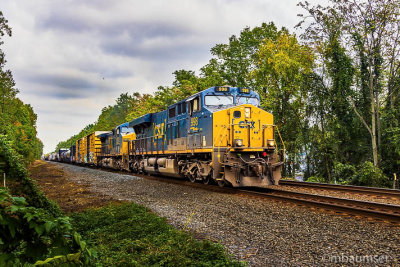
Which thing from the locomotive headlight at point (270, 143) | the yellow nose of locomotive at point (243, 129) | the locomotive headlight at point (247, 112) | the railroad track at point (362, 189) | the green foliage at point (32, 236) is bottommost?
the railroad track at point (362, 189)

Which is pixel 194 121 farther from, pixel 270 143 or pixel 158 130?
pixel 158 130

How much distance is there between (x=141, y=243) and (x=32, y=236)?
303 cm

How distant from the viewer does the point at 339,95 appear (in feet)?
70.7

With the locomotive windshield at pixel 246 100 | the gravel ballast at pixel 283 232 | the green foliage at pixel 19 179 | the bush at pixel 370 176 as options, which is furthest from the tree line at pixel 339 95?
the green foliage at pixel 19 179

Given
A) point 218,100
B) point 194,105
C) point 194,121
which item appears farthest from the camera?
point 194,105

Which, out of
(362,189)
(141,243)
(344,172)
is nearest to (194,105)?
(362,189)

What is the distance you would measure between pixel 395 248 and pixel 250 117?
7.61 meters

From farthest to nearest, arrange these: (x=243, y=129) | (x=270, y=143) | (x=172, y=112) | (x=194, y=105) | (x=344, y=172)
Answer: (x=344, y=172) → (x=172, y=112) → (x=194, y=105) → (x=270, y=143) → (x=243, y=129)

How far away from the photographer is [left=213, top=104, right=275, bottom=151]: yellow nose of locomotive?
11250 mm

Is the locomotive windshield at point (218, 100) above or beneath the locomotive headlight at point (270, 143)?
above

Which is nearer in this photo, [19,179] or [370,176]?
[19,179]

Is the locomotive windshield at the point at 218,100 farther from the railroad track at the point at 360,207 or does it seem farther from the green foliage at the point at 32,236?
the green foliage at the point at 32,236

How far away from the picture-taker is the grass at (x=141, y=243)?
400 centimetres

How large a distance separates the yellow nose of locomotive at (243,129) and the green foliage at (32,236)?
909 centimetres
